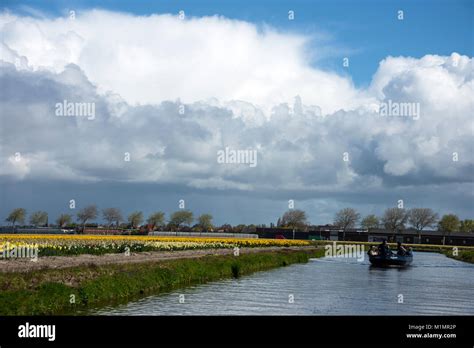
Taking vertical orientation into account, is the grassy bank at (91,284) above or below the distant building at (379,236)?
above

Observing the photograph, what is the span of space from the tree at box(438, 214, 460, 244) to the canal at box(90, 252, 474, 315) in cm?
13974

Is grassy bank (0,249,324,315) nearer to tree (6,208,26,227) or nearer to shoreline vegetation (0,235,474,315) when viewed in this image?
shoreline vegetation (0,235,474,315)

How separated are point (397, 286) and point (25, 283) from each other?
28.3m

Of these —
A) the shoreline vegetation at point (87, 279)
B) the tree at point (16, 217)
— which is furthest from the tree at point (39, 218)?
the shoreline vegetation at point (87, 279)

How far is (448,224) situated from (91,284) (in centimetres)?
16928

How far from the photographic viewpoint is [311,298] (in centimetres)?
3397

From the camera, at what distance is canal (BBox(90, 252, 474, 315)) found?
92.8ft

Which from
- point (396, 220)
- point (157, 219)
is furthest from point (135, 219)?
point (396, 220)

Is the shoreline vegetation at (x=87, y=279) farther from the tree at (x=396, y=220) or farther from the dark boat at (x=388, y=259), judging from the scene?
the tree at (x=396, y=220)

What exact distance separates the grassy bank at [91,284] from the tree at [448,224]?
14909 centimetres

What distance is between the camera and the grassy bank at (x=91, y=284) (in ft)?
79.3
